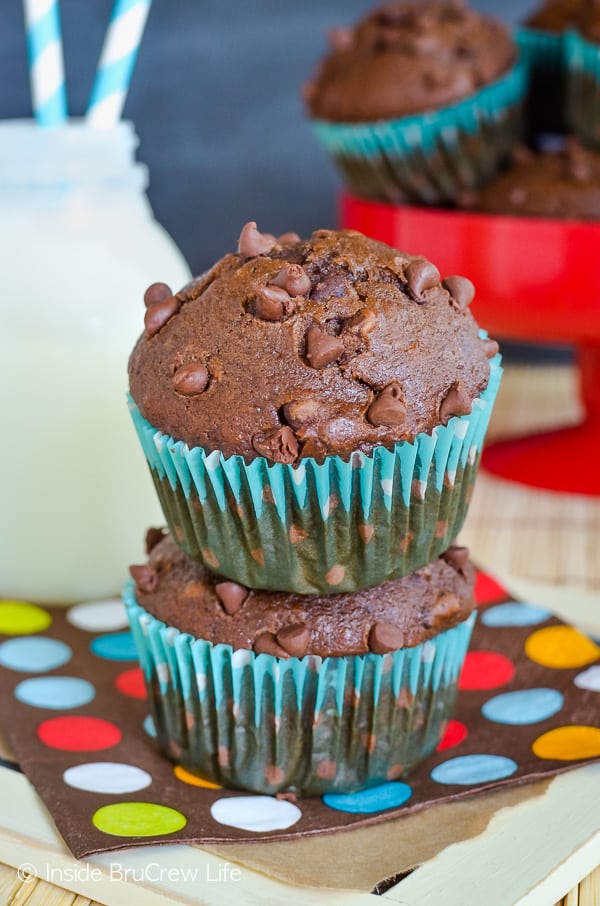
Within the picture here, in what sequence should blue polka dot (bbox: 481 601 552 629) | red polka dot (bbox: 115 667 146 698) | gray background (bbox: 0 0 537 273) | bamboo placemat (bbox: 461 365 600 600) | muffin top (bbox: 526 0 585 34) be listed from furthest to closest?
1. gray background (bbox: 0 0 537 273)
2. muffin top (bbox: 526 0 585 34)
3. bamboo placemat (bbox: 461 365 600 600)
4. blue polka dot (bbox: 481 601 552 629)
5. red polka dot (bbox: 115 667 146 698)

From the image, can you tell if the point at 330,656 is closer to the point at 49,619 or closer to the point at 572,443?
the point at 49,619

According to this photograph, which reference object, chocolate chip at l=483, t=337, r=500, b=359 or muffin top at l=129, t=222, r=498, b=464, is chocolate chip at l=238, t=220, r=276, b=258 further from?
chocolate chip at l=483, t=337, r=500, b=359

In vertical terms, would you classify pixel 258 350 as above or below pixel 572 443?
above

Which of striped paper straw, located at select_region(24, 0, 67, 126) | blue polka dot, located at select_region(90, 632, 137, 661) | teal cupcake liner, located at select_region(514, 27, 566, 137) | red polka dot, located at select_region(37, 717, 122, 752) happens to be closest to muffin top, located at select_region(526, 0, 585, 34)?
teal cupcake liner, located at select_region(514, 27, 566, 137)

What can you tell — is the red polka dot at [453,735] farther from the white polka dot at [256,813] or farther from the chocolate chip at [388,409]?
the chocolate chip at [388,409]

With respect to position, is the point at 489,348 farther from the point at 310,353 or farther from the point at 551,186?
the point at 551,186

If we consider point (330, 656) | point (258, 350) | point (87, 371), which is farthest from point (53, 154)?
point (330, 656)
